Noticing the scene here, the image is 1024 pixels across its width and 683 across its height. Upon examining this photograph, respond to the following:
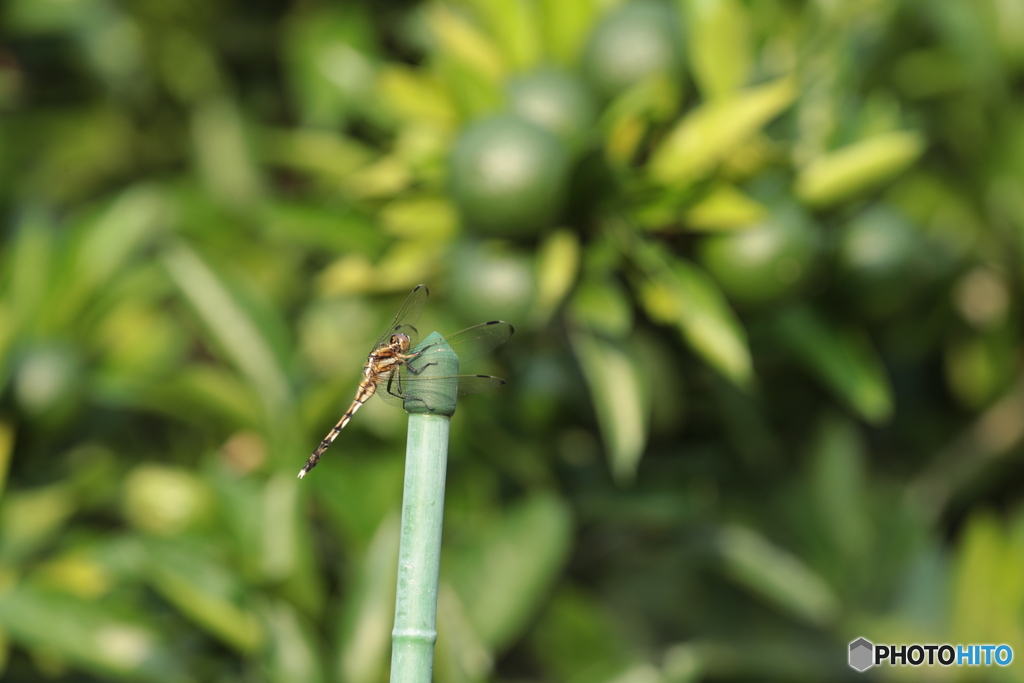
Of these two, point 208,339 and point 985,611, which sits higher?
point 208,339

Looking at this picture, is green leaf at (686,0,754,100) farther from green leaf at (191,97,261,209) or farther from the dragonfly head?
green leaf at (191,97,261,209)

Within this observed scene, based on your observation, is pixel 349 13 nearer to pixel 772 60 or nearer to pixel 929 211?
pixel 772 60

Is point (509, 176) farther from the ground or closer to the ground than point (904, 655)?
farther from the ground

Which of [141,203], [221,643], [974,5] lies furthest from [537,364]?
[974,5]

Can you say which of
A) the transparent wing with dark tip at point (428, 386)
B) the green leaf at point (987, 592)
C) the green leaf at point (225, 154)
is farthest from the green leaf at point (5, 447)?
the green leaf at point (987, 592)

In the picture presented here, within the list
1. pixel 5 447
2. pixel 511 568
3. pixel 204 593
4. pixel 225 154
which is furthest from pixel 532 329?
pixel 225 154

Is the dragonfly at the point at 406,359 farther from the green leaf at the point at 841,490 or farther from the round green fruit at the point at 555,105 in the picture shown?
the green leaf at the point at 841,490

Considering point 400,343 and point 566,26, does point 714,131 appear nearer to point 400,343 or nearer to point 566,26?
point 566,26
